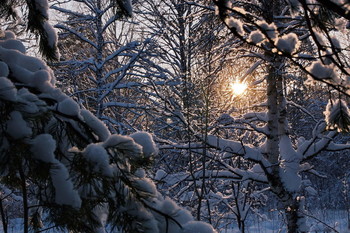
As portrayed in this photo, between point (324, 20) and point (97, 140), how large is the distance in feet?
3.82

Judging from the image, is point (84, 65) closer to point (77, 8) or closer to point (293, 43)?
point (77, 8)

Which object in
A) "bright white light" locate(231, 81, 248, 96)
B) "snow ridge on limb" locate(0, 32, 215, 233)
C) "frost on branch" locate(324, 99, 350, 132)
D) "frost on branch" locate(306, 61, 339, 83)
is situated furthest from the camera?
"bright white light" locate(231, 81, 248, 96)

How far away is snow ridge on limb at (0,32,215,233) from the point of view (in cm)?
131

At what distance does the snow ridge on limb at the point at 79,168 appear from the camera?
131 cm

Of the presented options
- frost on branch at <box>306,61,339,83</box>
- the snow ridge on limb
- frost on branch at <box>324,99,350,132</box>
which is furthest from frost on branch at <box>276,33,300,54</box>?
the snow ridge on limb

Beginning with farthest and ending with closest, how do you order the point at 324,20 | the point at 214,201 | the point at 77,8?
the point at 77,8 → the point at 214,201 → the point at 324,20

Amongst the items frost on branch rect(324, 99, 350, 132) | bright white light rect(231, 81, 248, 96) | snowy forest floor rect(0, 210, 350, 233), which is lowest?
frost on branch rect(324, 99, 350, 132)

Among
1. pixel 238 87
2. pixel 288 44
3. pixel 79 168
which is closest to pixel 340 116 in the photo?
pixel 288 44

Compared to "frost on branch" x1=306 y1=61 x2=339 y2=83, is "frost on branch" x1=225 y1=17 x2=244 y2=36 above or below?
above

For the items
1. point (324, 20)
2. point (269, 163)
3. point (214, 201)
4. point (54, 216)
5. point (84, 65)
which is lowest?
point (54, 216)

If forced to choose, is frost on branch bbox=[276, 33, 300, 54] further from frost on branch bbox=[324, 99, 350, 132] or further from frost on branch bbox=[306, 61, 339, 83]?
frost on branch bbox=[324, 99, 350, 132]

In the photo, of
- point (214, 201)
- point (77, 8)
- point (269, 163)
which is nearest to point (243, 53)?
point (269, 163)

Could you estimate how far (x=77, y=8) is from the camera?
9000mm

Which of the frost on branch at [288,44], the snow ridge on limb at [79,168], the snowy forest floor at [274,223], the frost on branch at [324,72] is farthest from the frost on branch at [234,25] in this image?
the snowy forest floor at [274,223]
